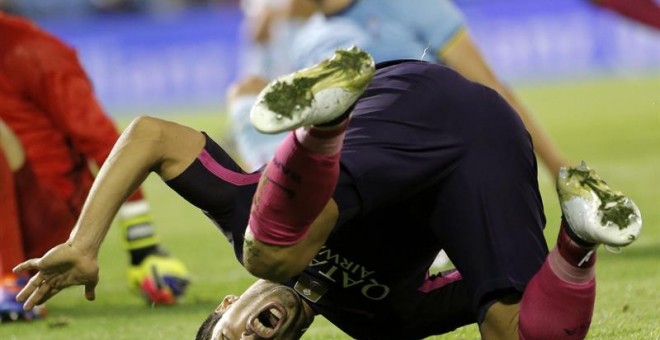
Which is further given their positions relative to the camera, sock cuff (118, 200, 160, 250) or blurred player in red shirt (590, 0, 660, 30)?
blurred player in red shirt (590, 0, 660, 30)

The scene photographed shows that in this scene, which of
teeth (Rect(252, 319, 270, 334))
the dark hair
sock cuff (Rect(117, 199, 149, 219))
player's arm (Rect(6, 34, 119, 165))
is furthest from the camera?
sock cuff (Rect(117, 199, 149, 219))

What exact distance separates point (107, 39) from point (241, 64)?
2015 mm

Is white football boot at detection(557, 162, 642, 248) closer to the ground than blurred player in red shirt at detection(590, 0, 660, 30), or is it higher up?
higher up

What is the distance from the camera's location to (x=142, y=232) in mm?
5992

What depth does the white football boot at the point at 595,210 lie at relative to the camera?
3404 mm

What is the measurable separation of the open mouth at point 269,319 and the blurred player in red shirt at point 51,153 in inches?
73.0

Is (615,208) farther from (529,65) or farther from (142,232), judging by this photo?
(529,65)

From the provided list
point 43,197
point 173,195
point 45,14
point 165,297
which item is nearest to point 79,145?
point 43,197

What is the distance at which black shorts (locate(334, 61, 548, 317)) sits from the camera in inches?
146

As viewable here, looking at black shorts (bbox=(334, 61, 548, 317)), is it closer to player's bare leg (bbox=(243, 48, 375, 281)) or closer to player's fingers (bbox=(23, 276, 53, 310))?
player's bare leg (bbox=(243, 48, 375, 281))

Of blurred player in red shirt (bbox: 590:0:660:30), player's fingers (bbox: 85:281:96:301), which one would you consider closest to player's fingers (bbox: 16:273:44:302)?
player's fingers (bbox: 85:281:96:301)

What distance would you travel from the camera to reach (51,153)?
6.09 meters

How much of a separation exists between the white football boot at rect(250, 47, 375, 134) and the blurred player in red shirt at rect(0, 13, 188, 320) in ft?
8.63

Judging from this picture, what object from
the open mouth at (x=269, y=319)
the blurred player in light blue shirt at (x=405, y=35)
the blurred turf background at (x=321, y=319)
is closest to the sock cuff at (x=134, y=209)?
the blurred turf background at (x=321, y=319)
